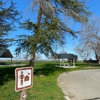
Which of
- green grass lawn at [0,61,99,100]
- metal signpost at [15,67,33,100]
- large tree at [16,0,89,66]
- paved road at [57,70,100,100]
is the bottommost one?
paved road at [57,70,100,100]

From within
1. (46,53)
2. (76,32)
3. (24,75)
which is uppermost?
(76,32)

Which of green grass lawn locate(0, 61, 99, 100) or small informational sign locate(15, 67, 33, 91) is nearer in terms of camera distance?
small informational sign locate(15, 67, 33, 91)

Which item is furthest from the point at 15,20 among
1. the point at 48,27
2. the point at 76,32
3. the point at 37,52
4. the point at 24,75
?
the point at 24,75

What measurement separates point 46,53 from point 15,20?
→ 4.30 metres

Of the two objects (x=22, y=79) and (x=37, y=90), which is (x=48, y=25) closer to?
(x=37, y=90)

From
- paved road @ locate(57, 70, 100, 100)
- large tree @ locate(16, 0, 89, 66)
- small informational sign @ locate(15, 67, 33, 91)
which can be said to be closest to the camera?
small informational sign @ locate(15, 67, 33, 91)

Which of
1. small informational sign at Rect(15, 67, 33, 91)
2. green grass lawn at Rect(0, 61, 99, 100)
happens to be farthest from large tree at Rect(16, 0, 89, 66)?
small informational sign at Rect(15, 67, 33, 91)

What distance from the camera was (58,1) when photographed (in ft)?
51.7

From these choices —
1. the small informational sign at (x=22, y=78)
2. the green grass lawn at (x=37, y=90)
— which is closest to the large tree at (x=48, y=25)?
the green grass lawn at (x=37, y=90)

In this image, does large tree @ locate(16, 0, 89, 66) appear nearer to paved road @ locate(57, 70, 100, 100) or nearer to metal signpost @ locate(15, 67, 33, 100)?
paved road @ locate(57, 70, 100, 100)

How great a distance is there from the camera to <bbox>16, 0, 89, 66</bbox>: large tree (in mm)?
15023

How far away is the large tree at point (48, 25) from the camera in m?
15.0

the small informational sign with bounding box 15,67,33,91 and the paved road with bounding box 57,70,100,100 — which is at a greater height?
the small informational sign with bounding box 15,67,33,91

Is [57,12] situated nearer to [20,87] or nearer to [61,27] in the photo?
[61,27]
